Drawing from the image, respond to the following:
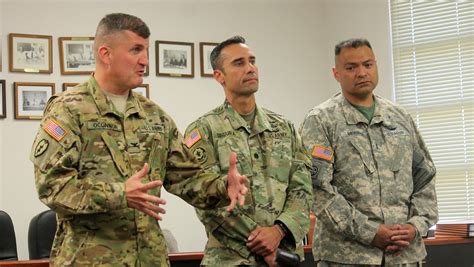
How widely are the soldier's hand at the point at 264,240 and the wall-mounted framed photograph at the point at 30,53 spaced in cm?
406

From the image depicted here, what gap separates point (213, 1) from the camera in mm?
7477

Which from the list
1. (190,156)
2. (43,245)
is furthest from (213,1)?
(190,156)

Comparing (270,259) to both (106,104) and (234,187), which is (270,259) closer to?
(234,187)

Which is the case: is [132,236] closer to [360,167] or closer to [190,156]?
[190,156]

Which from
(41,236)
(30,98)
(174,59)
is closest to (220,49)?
(41,236)

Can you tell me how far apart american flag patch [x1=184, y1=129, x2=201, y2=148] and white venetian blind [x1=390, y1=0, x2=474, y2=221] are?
14.2ft

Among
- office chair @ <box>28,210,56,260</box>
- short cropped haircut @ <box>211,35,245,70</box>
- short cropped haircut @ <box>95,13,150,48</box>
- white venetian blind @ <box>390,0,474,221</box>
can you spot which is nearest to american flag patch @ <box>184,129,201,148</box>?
short cropped haircut @ <box>211,35,245,70</box>

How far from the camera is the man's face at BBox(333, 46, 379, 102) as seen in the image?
3775mm

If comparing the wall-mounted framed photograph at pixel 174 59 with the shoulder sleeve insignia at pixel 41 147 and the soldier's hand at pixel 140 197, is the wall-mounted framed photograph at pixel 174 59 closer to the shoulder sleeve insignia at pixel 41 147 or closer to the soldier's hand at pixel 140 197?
the shoulder sleeve insignia at pixel 41 147

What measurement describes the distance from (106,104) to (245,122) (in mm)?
756

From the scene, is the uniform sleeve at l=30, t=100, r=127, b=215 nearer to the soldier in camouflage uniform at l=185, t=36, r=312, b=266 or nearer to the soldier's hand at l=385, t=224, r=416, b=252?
the soldier in camouflage uniform at l=185, t=36, r=312, b=266

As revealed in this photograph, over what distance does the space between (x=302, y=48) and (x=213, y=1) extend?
1.06m

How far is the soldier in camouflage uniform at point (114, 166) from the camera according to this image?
2.59 metres

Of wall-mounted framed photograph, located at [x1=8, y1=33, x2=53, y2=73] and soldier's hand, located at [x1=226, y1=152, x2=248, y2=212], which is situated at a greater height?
wall-mounted framed photograph, located at [x1=8, y1=33, x2=53, y2=73]
